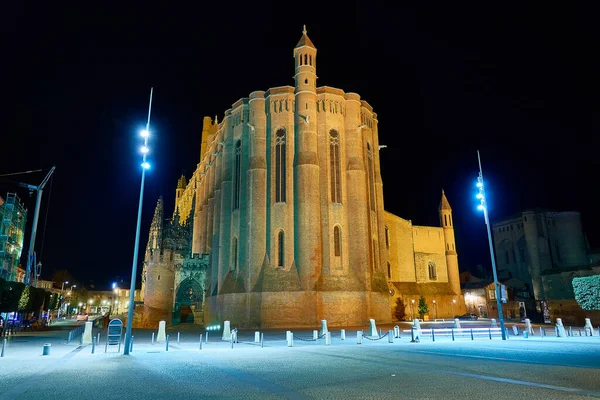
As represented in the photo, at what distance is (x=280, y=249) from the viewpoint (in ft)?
130

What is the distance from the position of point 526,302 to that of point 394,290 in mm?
→ 27975

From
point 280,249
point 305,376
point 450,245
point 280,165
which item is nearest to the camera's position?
point 305,376

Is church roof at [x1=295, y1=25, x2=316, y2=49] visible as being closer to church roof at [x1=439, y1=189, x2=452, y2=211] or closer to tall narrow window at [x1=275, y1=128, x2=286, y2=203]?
tall narrow window at [x1=275, y1=128, x2=286, y2=203]

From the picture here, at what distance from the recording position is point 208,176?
55188mm

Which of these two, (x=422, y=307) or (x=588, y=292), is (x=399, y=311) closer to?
(x=422, y=307)

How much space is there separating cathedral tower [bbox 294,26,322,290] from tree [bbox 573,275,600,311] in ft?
76.5

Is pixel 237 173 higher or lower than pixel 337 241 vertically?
higher

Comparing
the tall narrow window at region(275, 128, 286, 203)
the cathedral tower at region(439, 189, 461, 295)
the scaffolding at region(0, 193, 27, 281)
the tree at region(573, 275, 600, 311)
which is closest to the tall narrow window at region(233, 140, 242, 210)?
the tall narrow window at region(275, 128, 286, 203)

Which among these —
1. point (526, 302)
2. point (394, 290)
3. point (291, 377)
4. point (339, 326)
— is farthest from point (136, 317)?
point (526, 302)

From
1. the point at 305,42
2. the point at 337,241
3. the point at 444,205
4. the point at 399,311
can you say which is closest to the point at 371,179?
the point at 337,241

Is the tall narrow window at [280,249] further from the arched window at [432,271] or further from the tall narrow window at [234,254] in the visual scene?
the arched window at [432,271]

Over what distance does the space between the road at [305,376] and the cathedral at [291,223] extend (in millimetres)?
21094

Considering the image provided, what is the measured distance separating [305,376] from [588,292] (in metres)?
36.7

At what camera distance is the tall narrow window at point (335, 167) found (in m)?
41.8
